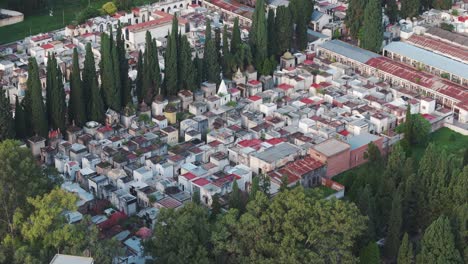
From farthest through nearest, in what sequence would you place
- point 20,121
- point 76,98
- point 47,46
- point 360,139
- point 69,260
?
point 47,46 → point 76,98 → point 360,139 → point 20,121 → point 69,260

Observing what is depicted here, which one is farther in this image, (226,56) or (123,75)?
(226,56)

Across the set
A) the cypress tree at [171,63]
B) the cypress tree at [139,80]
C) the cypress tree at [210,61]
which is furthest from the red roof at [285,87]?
the cypress tree at [139,80]

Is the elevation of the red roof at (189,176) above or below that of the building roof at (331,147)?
below

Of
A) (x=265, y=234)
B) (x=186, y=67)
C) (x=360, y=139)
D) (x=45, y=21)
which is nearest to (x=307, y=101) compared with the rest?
(x=360, y=139)

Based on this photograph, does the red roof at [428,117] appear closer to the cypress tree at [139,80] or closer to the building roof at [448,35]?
the building roof at [448,35]

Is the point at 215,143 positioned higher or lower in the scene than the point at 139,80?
lower

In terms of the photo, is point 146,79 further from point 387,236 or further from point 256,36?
point 387,236

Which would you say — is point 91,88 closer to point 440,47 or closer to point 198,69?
point 198,69

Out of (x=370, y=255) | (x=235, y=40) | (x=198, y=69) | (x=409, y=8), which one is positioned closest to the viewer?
(x=370, y=255)
